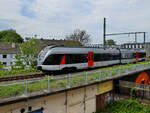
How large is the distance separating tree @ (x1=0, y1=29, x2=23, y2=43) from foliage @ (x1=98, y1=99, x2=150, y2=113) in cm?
5886

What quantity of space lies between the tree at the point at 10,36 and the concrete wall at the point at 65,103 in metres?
59.0

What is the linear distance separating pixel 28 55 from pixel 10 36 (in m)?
46.3

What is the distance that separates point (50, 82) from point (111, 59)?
1509cm

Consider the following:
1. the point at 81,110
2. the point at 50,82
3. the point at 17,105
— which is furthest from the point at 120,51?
the point at 17,105

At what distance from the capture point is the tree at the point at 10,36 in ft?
207

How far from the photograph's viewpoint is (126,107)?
13.3 m

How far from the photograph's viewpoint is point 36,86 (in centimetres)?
795

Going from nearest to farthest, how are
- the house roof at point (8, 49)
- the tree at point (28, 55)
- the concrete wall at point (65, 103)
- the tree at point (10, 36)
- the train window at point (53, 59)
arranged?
the concrete wall at point (65, 103)
the train window at point (53, 59)
the tree at point (28, 55)
the house roof at point (8, 49)
the tree at point (10, 36)

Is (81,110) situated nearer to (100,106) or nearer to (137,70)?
(100,106)

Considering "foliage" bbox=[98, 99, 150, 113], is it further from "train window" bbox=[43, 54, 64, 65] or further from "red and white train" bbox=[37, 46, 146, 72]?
"train window" bbox=[43, 54, 64, 65]

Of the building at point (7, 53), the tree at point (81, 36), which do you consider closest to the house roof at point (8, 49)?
the building at point (7, 53)

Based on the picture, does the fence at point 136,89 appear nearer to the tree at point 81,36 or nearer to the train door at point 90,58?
the train door at point 90,58

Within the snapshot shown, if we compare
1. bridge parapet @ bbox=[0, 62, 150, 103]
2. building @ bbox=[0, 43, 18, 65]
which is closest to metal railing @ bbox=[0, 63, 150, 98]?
bridge parapet @ bbox=[0, 62, 150, 103]

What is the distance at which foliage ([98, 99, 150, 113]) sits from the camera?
12.6 metres
